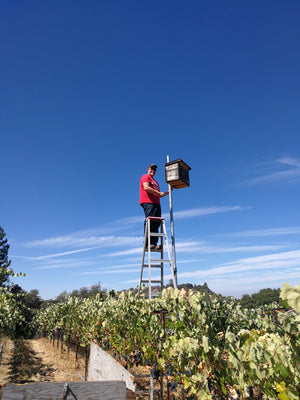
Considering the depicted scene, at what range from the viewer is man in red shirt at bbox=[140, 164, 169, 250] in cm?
597

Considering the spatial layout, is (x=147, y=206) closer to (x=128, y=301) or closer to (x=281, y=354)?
(x=128, y=301)

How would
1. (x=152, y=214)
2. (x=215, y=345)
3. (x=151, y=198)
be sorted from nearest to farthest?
1. (x=215, y=345)
2. (x=152, y=214)
3. (x=151, y=198)

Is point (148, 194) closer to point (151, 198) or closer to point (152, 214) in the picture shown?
point (151, 198)

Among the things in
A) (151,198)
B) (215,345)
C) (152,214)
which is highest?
(151,198)

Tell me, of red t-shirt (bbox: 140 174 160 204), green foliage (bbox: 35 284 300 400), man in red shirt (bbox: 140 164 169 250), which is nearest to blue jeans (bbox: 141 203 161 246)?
man in red shirt (bbox: 140 164 169 250)

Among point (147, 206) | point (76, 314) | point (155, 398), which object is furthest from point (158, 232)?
point (76, 314)

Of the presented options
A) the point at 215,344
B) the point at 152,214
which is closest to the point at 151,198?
the point at 152,214

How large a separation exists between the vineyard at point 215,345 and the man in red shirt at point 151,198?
1.66 m

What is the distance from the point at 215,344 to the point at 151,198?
13.5ft

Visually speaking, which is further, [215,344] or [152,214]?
[152,214]

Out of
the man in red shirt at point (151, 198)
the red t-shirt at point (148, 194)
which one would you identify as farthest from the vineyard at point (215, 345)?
the red t-shirt at point (148, 194)

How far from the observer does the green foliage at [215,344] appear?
63.1 inches

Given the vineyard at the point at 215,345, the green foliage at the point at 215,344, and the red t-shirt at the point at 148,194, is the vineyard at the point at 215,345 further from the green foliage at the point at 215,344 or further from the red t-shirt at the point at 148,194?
the red t-shirt at the point at 148,194

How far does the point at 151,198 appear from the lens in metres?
6.13
